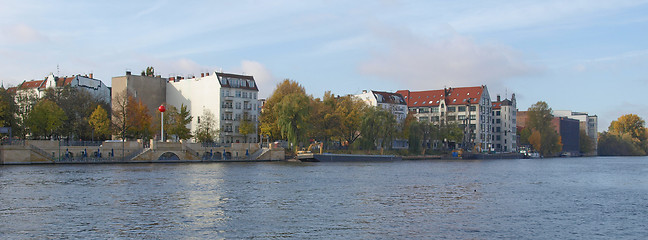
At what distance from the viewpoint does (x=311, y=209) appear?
39.2 meters

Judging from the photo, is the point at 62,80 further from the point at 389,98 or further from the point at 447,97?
the point at 447,97

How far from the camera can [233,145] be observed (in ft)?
371

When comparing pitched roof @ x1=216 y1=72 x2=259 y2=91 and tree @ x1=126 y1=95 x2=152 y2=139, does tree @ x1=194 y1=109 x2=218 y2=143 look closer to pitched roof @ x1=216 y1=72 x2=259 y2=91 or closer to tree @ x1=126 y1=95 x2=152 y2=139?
pitched roof @ x1=216 y1=72 x2=259 y2=91

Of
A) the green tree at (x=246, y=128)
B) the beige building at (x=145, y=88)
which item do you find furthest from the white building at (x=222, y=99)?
the green tree at (x=246, y=128)

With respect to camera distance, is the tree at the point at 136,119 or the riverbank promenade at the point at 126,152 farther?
the tree at the point at 136,119

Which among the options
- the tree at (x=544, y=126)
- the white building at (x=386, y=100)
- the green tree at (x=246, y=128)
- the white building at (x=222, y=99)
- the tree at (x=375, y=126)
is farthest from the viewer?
the tree at (x=544, y=126)

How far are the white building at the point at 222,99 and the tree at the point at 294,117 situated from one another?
16.0 m

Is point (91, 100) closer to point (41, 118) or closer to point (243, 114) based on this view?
point (41, 118)

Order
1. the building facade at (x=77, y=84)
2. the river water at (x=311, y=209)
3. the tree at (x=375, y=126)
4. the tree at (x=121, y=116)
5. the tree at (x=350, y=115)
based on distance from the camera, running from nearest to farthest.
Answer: the river water at (x=311, y=209) → the tree at (x=121, y=116) → the tree at (x=375, y=126) → the tree at (x=350, y=115) → the building facade at (x=77, y=84)

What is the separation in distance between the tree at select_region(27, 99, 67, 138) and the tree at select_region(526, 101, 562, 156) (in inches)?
5243

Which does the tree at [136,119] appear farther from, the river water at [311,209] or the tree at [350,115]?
the river water at [311,209]

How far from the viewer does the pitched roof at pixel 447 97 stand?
18400 centimetres

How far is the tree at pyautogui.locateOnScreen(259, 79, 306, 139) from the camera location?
121875 mm

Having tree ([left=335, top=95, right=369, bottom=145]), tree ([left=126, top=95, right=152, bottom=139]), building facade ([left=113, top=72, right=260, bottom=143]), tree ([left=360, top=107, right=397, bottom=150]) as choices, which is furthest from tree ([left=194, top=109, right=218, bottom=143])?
tree ([left=360, top=107, right=397, bottom=150])
